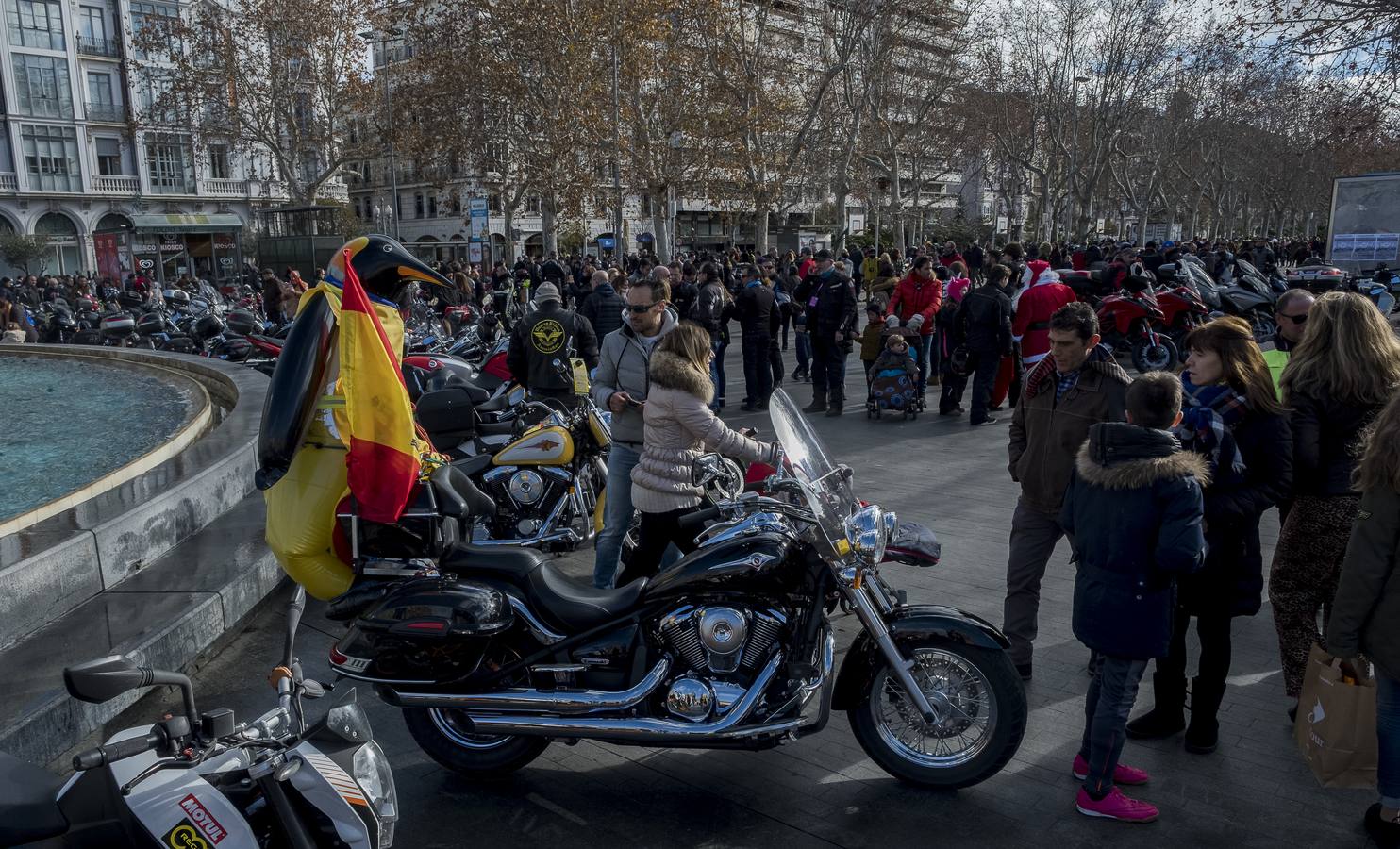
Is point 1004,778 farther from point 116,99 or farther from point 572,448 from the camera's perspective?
point 116,99

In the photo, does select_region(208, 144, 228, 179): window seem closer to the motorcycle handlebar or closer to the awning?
the awning

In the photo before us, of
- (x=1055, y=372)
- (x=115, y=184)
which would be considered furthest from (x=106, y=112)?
(x=1055, y=372)

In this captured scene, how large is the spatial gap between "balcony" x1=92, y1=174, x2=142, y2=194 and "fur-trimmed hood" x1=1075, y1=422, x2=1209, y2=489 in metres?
55.3

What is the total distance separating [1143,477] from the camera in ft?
11.0

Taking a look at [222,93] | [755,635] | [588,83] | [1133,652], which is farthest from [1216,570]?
[222,93]

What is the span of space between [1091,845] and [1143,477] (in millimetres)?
1264

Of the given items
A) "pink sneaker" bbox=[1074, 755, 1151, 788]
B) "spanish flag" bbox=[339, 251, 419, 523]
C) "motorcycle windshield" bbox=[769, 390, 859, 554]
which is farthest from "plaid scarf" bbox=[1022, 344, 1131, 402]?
"spanish flag" bbox=[339, 251, 419, 523]

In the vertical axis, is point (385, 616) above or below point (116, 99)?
below

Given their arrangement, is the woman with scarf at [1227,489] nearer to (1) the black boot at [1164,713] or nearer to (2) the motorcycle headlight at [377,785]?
(1) the black boot at [1164,713]

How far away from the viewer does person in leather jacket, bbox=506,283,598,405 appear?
777cm

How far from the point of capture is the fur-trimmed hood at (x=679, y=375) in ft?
15.4

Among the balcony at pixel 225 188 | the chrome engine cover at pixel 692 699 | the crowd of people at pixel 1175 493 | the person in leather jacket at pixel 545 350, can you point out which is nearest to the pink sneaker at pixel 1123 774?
the crowd of people at pixel 1175 493

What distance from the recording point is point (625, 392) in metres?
5.60

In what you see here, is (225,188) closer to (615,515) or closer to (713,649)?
(615,515)
